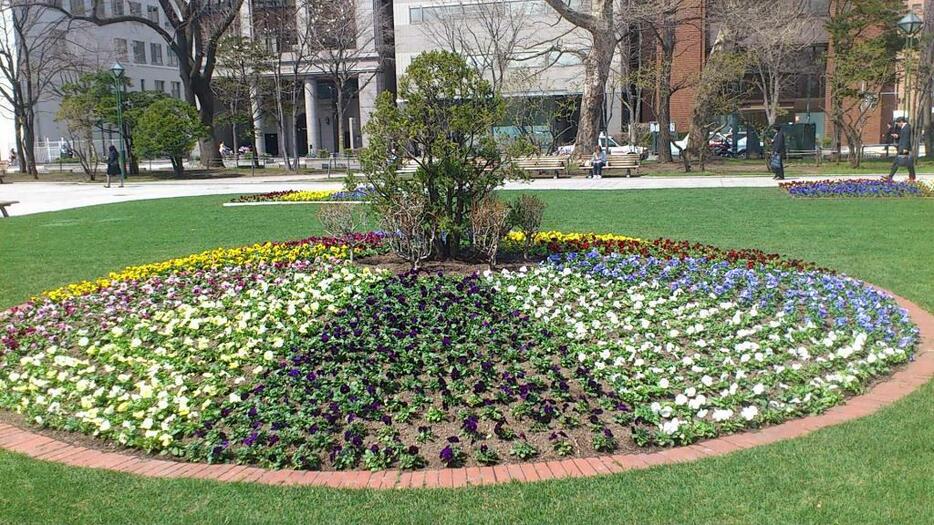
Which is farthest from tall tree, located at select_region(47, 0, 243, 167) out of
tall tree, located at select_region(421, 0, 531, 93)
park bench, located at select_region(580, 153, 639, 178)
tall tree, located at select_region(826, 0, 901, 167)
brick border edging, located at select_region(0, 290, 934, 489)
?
brick border edging, located at select_region(0, 290, 934, 489)

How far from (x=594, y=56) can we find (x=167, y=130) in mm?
17788

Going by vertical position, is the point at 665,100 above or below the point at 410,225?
above

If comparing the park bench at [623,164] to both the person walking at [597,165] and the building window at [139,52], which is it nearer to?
the person walking at [597,165]

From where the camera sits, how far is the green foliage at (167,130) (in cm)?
3291

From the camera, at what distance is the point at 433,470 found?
412cm

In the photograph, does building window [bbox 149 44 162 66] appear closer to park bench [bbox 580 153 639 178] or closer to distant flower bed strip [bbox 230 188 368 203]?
park bench [bbox 580 153 639 178]

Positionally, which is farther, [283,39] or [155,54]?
[155,54]

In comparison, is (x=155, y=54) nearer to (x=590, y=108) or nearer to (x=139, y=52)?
(x=139, y=52)

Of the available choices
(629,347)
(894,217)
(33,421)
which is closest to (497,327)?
(629,347)

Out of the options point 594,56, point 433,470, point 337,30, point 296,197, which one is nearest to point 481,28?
point 337,30

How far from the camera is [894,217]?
1318 cm

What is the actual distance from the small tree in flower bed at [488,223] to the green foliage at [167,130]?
28.3 m

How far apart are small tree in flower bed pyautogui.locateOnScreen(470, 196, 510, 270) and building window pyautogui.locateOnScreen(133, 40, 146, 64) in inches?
2389

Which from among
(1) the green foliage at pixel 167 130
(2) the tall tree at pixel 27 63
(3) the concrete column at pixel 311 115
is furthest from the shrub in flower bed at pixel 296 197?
(3) the concrete column at pixel 311 115
